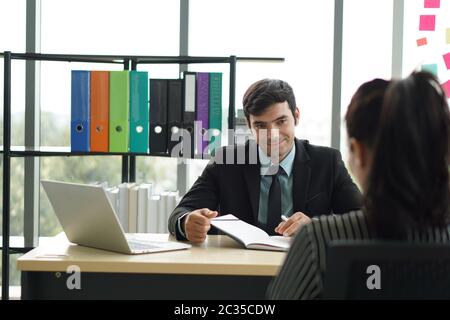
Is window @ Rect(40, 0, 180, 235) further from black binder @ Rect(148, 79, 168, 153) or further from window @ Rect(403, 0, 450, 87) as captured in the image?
window @ Rect(403, 0, 450, 87)

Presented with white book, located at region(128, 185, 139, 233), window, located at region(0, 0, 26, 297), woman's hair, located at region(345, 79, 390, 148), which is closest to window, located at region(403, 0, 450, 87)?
white book, located at region(128, 185, 139, 233)

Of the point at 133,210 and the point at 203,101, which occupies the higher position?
the point at 203,101

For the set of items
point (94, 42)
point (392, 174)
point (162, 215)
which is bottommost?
point (162, 215)

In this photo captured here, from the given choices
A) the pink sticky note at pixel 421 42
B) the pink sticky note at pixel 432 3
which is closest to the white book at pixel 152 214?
the pink sticky note at pixel 421 42

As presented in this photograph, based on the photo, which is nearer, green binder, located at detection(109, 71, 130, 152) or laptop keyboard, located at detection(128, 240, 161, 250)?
laptop keyboard, located at detection(128, 240, 161, 250)

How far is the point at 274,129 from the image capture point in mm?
2445

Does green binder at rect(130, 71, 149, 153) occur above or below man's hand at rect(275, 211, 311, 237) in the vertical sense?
above

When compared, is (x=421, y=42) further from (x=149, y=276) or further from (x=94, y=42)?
(x=149, y=276)

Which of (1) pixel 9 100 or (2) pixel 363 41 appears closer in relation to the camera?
(1) pixel 9 100

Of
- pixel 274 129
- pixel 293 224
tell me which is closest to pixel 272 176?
pixel 274 129

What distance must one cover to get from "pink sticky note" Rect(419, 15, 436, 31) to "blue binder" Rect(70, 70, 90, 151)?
5.46 feet

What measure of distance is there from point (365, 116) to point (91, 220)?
3.70 ft

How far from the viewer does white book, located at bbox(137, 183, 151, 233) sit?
3.08m
